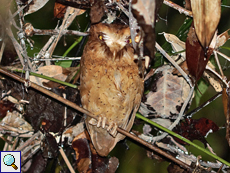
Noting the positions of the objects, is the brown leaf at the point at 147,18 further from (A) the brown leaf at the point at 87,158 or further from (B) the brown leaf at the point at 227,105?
(A) the brown leaf at the point at 87,158

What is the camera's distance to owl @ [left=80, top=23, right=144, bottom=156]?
1646mm

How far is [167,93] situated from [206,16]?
77cm

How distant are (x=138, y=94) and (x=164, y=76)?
0.35m

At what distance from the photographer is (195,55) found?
1.71m

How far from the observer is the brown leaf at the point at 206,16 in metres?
1.44

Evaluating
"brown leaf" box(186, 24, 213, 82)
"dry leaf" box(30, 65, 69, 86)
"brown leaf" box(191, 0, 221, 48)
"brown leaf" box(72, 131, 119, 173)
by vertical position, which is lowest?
"brown leaf" box(72, 131, 119, 173)

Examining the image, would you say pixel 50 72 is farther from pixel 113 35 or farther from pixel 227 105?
pixel 227 105

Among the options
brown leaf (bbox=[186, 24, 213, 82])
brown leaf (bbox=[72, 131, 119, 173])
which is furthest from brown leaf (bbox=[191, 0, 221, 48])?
brown leaf (bbox=[72, 131, 119, 173])

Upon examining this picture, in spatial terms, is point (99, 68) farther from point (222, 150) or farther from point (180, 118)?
point (222, 150)

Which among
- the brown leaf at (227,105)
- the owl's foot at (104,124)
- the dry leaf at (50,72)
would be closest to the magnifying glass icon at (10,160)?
the dry leaf at (50,72)

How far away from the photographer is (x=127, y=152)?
243 centimetres

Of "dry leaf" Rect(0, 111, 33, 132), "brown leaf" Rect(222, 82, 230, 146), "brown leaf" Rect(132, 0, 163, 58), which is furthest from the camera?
"dry leaf" Rect(0, 111, 33, 132)

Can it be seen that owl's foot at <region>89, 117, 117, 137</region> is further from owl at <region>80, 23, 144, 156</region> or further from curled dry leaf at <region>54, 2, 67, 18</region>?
curled dry leaf at <region>54, 2, 67, 18</region>

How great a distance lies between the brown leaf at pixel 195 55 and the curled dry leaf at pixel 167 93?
28 centimetres
